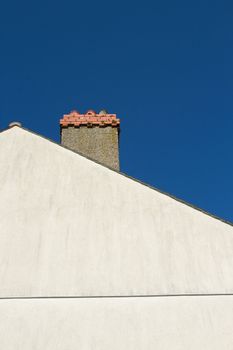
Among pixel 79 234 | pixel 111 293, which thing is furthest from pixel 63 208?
pixel 111 293

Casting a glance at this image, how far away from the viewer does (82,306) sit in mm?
8203

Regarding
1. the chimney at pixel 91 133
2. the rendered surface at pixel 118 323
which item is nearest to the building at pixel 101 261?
the rendered surface at pixel 118 323

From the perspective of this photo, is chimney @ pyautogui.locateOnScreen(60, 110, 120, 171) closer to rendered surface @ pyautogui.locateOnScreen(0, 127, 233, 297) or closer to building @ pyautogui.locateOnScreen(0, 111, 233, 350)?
building @ pyautogui.locateOnScreen(0, 111, 233, 350)

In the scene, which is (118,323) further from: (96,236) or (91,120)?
(91,120)

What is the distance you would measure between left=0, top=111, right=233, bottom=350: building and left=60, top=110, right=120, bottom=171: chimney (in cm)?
281

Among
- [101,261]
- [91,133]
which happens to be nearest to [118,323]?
[101,261]

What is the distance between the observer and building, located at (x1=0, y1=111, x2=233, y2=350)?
8008 millimetres

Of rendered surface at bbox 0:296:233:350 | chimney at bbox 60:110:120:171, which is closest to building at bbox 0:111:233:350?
rendered surface at bbox 0:296:233:350

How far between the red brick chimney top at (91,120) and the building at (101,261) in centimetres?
318

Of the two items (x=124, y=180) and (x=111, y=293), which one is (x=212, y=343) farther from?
(x=124, y=180)

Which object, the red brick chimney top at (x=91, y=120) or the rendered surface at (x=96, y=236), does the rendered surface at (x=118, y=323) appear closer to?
the rendered surface at (x=96, y=236)

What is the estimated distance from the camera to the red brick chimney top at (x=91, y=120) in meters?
14.0

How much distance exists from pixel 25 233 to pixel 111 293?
1919 mm

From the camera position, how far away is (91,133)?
1393 centimetres
